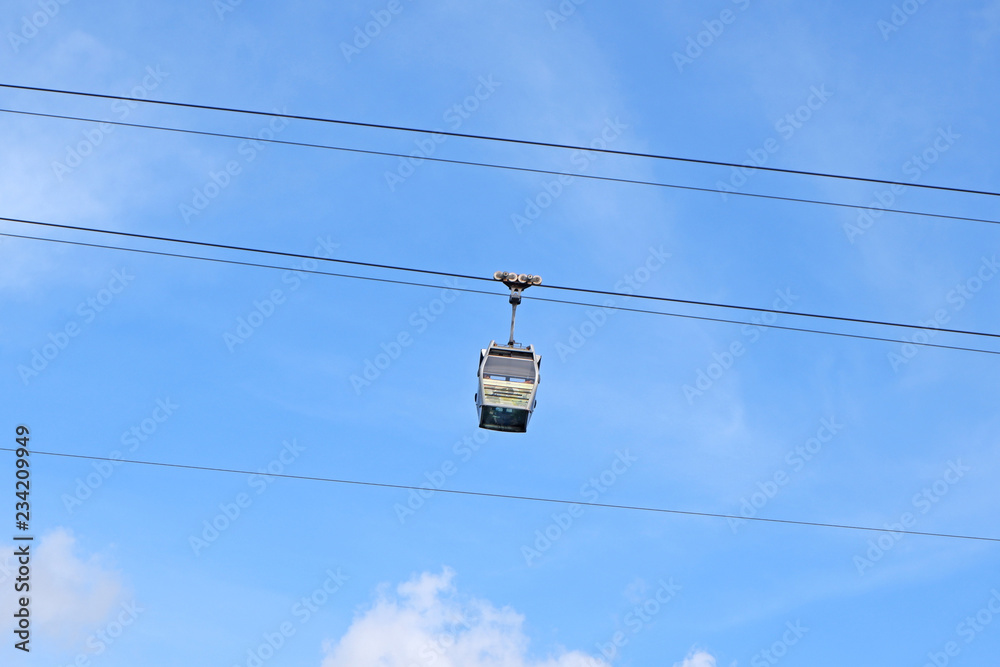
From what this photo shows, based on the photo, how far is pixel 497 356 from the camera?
66.7 ft

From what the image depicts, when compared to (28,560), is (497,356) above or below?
above

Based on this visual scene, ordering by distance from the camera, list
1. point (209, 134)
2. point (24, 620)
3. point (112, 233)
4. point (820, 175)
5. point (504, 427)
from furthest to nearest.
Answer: point (24, 620) → point (504, 427) → point (209, 134) → point (820, 175) → point (112, 233)

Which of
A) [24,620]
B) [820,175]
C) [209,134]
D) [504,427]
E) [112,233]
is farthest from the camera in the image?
[24,620]

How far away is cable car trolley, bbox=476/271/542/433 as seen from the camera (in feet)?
65.1

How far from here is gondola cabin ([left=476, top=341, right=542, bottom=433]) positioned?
1983cm

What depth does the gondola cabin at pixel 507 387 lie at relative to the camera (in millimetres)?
19828

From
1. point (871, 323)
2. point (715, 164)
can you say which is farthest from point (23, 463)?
point (871, 323)

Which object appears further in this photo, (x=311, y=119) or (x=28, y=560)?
(x=28, y=560)

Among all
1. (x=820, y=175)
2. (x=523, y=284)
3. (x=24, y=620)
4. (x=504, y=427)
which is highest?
(x=820, y=175)

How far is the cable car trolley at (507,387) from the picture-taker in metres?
19.8

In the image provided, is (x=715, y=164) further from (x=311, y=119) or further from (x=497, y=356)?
(x=311, y=119)

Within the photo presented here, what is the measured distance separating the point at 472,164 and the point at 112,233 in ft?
20.0

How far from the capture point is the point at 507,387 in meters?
19.9

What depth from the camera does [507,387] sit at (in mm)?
19906
